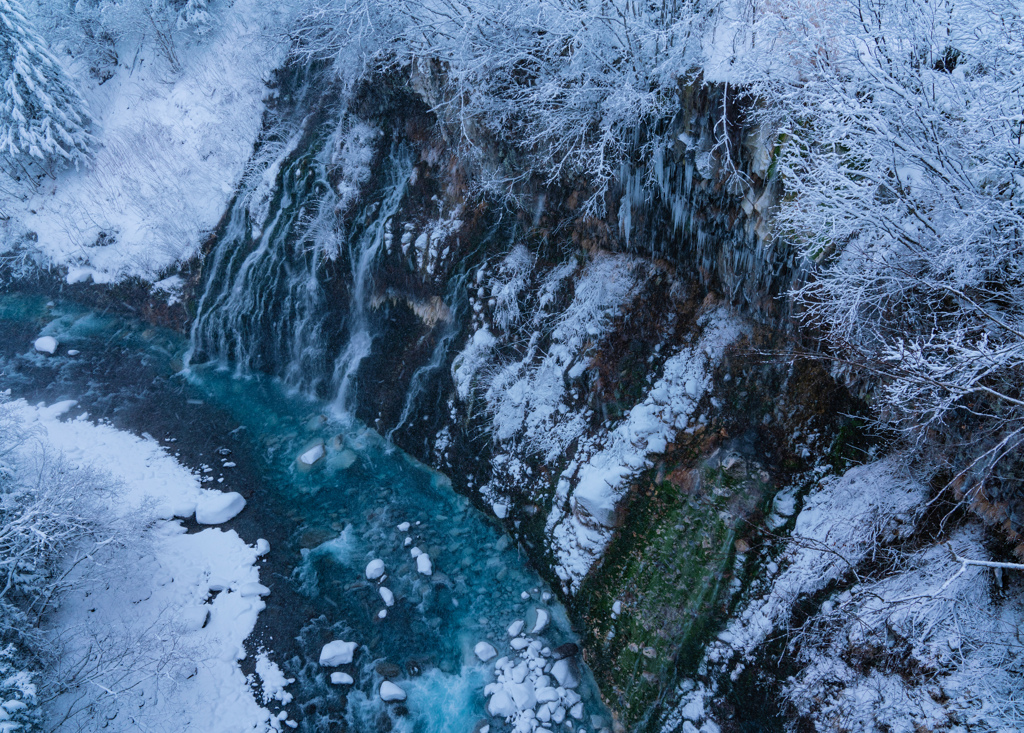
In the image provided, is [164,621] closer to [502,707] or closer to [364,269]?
[502,707]

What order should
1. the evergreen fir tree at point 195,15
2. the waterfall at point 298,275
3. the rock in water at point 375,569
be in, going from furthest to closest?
the evergreen fir tree at point 195,15 < the waterfall at point 298,275 < the rock in water at point 375,569

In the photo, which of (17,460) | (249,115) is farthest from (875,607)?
(249,115)

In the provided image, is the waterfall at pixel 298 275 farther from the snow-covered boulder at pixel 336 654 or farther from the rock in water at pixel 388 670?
the rock in water at pixel 388 670

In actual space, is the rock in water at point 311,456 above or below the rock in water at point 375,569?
above

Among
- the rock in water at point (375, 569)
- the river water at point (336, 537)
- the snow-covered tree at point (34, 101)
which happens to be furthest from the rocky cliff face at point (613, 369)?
the snow-covered tree at point (34, 101)

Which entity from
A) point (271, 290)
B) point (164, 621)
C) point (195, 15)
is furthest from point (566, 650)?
point (195, 15)

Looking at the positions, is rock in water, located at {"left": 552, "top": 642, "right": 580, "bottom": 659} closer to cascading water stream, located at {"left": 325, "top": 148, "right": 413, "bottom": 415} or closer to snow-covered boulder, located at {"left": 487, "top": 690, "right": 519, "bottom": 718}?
snow-covered boulder, located at {"left": 487, "top": 690, "right": 519, "bottom": 718}

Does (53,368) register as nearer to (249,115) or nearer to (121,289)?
(121,289)
